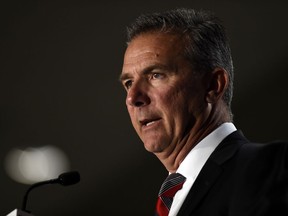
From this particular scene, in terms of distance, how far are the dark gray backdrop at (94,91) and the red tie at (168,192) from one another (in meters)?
2.70

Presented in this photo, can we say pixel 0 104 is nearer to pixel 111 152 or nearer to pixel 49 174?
pixel 49 174

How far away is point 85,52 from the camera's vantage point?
452 cm

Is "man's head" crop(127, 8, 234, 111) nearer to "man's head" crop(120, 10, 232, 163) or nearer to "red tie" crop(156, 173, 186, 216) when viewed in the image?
"man's head" crop(120, 10, 232, 163)

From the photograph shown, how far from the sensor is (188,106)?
5.68 feet

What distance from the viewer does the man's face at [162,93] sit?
5.55 feet

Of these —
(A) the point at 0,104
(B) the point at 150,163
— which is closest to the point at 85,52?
(A) the point at 0,104

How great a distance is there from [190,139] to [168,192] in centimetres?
19

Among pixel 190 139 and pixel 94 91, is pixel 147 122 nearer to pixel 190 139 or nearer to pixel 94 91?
pixel 190 139

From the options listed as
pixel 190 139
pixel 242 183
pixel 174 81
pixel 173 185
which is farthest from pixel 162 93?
pixel 242 183

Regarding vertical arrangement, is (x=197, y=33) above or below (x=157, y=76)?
above

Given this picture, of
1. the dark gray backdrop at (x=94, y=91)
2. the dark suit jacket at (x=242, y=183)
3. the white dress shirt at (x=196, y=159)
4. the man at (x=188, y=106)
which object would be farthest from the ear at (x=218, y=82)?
the dark gray backdrop at (x=94, y=91)

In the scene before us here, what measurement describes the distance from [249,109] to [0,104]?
2192 millimetres

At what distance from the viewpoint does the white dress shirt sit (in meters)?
1.55

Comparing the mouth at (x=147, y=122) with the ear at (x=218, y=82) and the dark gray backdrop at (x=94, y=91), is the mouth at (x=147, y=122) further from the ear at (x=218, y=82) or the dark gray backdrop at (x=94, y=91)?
the dark gray backdrop at (x=94, y=91)
